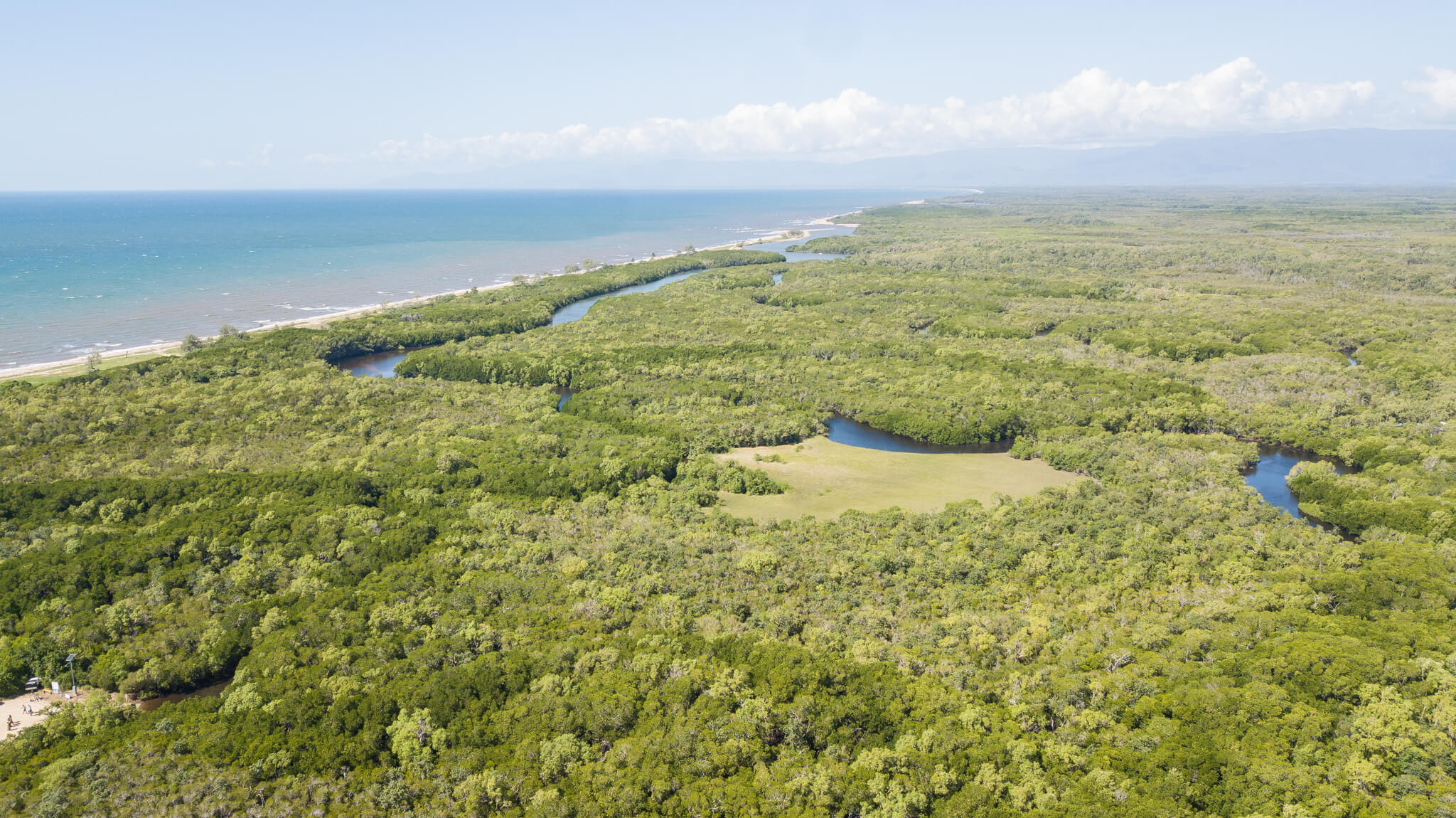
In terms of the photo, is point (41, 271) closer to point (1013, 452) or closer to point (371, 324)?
point (371, 324)

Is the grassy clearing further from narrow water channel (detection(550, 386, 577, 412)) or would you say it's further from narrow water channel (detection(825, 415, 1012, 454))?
narrow water channel (detection(550, 386, 577, 412))

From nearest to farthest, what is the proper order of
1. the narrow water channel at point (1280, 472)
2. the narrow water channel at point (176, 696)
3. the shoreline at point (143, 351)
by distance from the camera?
the narrow water channel at point (176, 696) < the narrow water channel at point (1280, 472) < the shoreline at point (143, 351)

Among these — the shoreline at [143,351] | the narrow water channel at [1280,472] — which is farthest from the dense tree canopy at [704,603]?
the shoreline at [143,351]

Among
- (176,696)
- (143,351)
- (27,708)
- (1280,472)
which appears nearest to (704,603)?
(176,696)

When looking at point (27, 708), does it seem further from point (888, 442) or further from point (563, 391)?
point (888, 442)

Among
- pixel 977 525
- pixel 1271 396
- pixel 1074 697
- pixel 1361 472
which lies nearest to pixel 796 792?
pixel 1074 697

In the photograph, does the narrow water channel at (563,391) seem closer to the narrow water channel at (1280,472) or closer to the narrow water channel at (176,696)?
the narrow water channel at (176,696)
